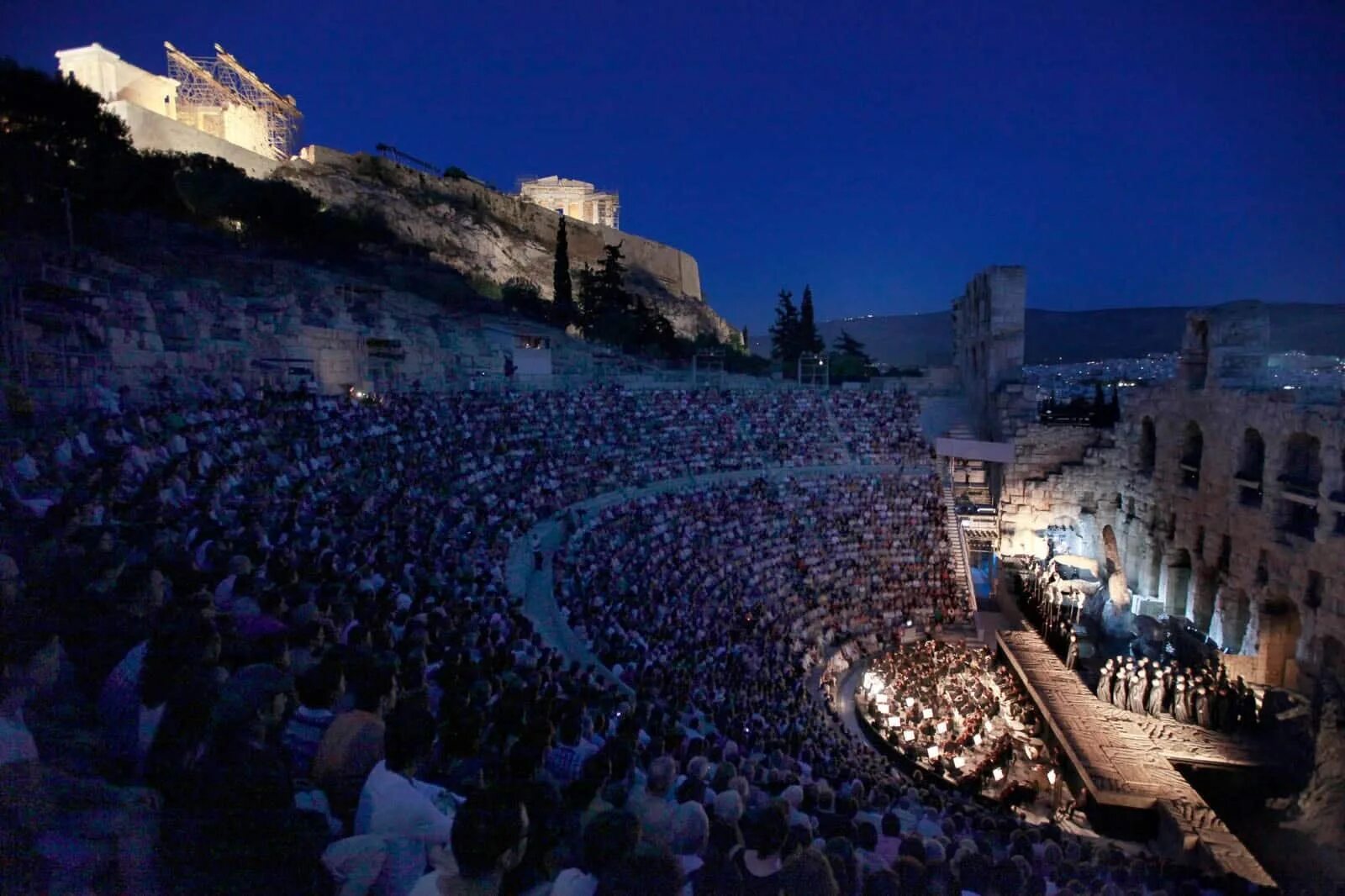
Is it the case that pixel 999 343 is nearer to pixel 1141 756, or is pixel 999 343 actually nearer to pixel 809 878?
pixel 1141 756

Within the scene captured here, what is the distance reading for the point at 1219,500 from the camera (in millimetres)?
17375

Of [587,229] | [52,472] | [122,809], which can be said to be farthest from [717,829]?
[587,229]

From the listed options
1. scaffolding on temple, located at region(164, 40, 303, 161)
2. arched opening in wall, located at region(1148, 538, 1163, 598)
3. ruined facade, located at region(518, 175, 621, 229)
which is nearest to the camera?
arched opening in wall, located at region(1148, 538, 1163, 598)

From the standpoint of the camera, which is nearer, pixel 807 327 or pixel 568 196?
pixel 807 327

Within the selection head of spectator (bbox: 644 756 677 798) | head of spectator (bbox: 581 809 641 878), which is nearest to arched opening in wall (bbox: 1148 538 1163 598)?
head of spectator (bbox: 644 756 677 798)

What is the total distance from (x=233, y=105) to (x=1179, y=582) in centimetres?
4541

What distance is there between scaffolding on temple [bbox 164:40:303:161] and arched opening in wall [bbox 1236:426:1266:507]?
42.7 meters

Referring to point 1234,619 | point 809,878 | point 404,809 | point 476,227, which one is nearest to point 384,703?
point 404,809

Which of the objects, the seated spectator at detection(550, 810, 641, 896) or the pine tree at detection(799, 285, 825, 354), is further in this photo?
the pine tree at detection(799, 285, 825, 354)

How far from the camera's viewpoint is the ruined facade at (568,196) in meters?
65.0

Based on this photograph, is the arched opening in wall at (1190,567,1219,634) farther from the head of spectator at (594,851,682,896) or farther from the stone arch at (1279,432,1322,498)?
the head of spectator at (594,851,682,896)

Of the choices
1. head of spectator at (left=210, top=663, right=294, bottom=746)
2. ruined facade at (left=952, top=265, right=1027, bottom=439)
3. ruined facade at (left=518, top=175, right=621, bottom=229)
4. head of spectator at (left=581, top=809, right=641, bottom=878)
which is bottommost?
head of spectator at (left=581, top=809, right=641, bottom=878)

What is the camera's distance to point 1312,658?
1389 centimetres

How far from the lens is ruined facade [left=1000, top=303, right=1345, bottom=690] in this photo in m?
14.2
